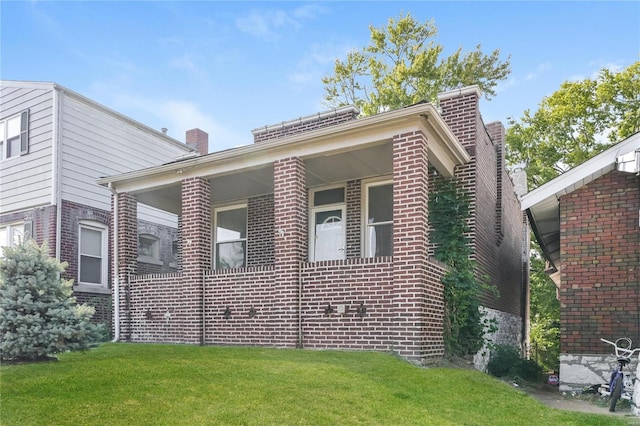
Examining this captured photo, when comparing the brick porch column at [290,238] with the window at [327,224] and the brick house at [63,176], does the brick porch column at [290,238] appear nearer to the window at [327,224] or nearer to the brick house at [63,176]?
the window at [327,224]

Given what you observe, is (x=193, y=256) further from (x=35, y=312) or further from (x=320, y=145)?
(x=35, y=312)

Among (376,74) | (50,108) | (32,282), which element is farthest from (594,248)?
(376,74)

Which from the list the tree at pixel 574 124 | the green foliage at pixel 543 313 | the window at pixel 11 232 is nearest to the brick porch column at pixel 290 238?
the window at pixel 11 232

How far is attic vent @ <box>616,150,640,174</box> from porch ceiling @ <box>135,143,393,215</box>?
A: 11.7 ft

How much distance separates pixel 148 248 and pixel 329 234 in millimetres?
7173

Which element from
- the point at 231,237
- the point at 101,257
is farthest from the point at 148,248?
the point at 231,237

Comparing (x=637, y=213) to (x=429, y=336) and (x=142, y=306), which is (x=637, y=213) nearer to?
(x=429, y=336)

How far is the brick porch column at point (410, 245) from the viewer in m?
7.82

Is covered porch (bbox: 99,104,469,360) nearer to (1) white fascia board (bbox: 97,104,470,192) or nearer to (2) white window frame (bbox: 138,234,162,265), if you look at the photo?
(1) white fascia board (bbox: 97,104,470,192)

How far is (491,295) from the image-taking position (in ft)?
38.0

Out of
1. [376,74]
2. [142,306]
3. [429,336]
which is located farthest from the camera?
[376,74]

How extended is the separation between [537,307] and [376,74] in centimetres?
1196

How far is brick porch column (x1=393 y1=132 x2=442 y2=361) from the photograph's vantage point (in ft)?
25.7

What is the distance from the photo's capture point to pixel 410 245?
7.99 metres
